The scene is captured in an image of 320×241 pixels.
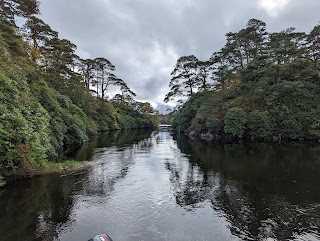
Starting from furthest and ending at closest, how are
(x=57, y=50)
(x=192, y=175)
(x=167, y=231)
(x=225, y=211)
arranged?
(x=57, y=50)
(x=192, y=175)
(x=225, y=211)
(x=167, y=231)

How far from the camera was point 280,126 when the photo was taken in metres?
30.1

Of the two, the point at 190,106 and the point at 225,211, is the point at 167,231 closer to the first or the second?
the point at 225,211

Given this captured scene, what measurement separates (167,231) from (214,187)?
4.81m

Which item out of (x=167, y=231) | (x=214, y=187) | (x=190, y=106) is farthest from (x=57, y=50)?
(x=167, y=231)

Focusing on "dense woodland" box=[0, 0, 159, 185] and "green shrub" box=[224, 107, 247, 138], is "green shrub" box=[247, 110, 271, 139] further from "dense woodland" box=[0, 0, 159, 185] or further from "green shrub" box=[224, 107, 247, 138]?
"dense woodland" box=[0, 0, 159, 185]

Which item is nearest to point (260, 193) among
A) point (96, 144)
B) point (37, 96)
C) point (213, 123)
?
point (37, 96)

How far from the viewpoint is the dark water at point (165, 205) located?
6703 mm

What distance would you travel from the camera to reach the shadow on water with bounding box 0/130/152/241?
659 centimetres

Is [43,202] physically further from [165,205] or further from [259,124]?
[259,124]

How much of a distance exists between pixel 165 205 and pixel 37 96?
15.0 meters

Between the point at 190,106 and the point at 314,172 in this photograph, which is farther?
the point at 190,106

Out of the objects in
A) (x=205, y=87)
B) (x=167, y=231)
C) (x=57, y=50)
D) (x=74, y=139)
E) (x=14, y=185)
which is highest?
(x=57, y=50)

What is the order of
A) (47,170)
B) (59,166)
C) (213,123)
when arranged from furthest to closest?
(213,123) < (59,166) < (47,170)

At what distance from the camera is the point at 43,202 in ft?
28.5
